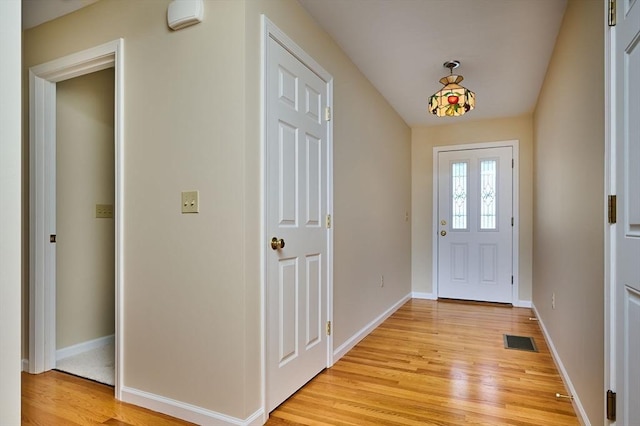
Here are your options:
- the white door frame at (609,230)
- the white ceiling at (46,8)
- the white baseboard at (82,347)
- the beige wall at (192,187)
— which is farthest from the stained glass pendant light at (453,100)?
the white baseboard at (82,347)

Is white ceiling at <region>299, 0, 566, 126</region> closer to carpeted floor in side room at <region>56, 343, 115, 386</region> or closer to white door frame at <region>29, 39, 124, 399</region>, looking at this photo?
white door frame at <region>29, 39, 124, 399</region>

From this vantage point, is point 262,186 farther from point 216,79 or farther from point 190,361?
point 190,361

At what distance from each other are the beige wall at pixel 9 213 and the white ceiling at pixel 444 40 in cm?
177

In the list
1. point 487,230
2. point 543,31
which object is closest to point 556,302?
point 543,31

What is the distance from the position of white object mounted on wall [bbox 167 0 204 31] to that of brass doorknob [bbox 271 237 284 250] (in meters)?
1.17

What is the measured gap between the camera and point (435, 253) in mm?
5148

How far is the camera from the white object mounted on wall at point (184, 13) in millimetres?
1905

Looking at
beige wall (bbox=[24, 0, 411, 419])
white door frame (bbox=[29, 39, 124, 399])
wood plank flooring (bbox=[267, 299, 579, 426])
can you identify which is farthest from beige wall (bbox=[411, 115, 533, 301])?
white door frame (bbox=[29, 39, 124, 399])

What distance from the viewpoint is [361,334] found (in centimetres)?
333

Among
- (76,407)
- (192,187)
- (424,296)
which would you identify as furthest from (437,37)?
(424,296)

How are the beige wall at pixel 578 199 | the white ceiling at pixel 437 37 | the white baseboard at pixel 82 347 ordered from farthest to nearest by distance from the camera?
the white baseboard at pixel 82 347 < the white ceiling at pixel 437 37 < the beige wall at pixel 578 199

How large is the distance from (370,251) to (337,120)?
131cm

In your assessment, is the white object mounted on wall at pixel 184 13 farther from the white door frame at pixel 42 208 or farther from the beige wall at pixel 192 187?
the white door frame at pixel 42 208

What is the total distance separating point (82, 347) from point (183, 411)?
152 cm
